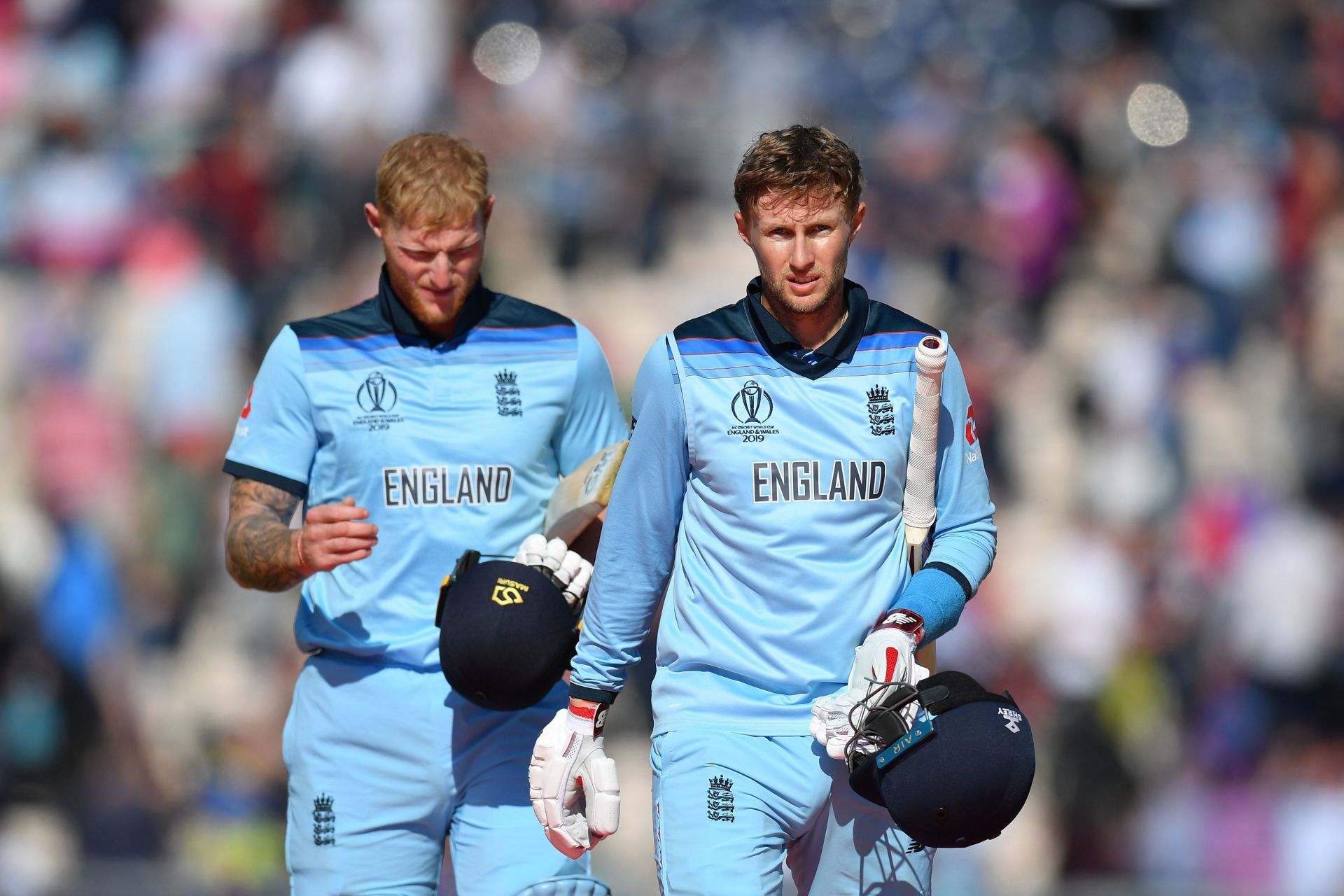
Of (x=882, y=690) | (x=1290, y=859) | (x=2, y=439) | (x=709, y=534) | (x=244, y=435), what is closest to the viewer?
(x=882, y=690)

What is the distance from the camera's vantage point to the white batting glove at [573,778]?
435cm

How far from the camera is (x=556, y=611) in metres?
4.62

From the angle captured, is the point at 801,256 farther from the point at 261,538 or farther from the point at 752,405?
the point at 261,538

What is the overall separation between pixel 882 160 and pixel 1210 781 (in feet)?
14.6

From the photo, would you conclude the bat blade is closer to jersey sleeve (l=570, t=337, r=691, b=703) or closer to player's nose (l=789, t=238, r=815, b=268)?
player's nose (l=789, t=238, r=815, b=268)

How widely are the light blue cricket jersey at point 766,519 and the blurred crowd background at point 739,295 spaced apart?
201 inches

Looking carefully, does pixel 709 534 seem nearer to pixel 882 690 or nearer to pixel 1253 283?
pixel 882 690

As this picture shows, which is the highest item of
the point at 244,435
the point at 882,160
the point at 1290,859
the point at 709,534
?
the point at 882,160

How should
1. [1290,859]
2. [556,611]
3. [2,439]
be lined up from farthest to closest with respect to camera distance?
1. [2,439]
2. [1290,859]
3. [556,611]

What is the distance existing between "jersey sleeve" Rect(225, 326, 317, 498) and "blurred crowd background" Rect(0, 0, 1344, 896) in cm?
477

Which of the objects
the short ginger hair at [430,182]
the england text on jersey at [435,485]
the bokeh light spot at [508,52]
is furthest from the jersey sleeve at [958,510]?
the bokeh light spot at [508,52]

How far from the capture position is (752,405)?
13.8 ft

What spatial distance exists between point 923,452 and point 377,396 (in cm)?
160

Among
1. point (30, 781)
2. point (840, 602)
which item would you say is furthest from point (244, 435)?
point (30, 781)
